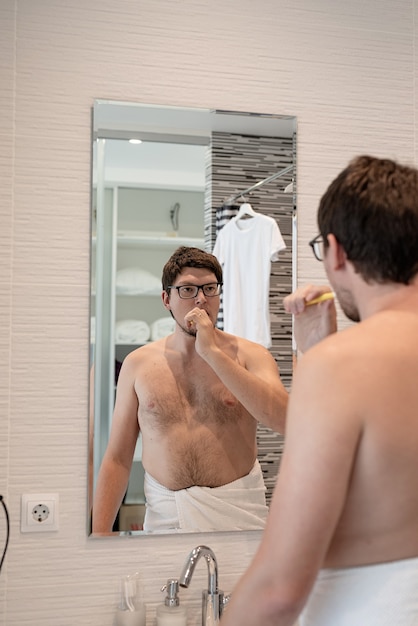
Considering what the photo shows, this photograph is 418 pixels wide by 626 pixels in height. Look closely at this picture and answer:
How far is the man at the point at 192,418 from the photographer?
1.88 metres

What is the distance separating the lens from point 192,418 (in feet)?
6.24

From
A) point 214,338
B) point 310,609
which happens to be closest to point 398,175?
point 310,609

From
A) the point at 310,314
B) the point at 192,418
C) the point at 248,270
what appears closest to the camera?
the point at 310,314

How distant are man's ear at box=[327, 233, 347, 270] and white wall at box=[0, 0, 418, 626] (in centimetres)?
85

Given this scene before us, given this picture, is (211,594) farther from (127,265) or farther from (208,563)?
(127,265)

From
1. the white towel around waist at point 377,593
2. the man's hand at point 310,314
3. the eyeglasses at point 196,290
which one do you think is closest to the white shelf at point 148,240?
the eyeglasses at point 196,290

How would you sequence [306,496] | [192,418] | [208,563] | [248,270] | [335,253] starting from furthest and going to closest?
[248,270] < [192,418] < [208,563] < [335,253] < [306,496]

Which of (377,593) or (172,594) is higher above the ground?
(377,593)

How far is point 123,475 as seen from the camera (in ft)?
6.15

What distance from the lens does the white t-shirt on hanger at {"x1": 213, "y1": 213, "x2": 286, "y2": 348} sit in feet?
6.47

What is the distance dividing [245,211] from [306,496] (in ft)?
3.55

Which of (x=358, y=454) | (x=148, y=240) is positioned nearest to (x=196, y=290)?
(x=148, y=240)

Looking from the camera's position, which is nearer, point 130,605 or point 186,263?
point 130,605

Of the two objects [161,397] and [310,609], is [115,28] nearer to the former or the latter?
[161,397]
